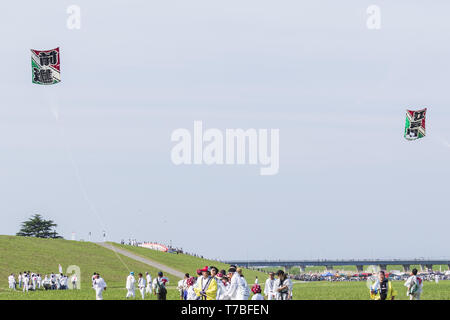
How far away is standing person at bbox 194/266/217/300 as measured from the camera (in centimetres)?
3073

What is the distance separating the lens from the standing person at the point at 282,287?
108 ft

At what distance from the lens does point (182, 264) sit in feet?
486

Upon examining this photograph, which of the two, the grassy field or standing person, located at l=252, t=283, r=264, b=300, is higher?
the grassy field

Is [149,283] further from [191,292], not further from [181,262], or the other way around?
[181,262]

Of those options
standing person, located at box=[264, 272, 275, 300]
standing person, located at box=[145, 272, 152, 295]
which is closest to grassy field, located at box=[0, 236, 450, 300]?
standing person, located at box=[145, 272, 152, 295]

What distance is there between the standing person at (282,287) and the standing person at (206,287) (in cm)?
322

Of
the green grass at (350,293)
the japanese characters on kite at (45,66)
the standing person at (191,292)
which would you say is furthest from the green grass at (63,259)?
the standing person at (191,292)

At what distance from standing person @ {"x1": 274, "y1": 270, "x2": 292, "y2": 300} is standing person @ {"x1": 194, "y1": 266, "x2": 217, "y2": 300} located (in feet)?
10.6

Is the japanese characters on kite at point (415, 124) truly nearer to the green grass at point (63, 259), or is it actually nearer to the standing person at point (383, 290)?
the standing person at point (383, 290)

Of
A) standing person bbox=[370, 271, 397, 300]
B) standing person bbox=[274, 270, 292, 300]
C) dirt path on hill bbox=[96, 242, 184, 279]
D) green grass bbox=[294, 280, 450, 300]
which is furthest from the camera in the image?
dirt path on hill bbox=[96, 242, 184, 279]

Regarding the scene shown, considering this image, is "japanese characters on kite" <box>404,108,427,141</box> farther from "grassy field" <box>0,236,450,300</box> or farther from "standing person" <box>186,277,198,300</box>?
"grassy field" <box>0,236,450,300</box>
